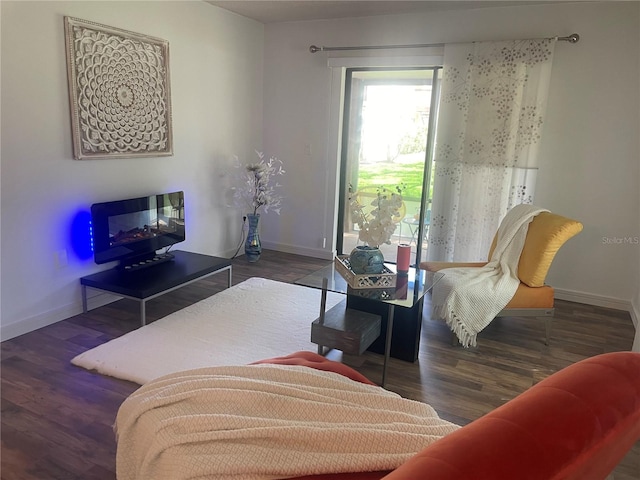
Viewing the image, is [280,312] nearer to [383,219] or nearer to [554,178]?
[383,219]

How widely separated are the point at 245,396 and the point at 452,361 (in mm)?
1905

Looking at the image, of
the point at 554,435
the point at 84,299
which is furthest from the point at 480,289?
the point at 84,299

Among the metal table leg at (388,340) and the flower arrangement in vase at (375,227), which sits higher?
the flower arrangement in vase at (375,227)

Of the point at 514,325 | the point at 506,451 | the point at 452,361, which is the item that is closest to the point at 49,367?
the point at 452,361

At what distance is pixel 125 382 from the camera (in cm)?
264

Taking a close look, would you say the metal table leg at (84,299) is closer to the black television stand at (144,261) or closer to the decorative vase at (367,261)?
the black television stand at (144,261)

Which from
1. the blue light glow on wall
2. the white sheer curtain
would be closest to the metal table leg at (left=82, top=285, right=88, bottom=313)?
the blue light glow on wall

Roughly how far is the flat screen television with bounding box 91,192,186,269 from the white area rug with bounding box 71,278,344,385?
1.99 ft

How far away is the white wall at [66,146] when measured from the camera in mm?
2963

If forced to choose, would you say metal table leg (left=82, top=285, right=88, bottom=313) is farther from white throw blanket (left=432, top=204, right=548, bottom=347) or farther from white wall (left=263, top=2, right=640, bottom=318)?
white wall (left=263, top=2, right=640, bottom=318)

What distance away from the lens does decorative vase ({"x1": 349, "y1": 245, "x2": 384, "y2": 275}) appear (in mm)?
2836

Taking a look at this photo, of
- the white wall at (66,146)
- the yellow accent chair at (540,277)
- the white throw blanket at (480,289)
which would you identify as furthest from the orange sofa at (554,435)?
the white wall at (66,146)

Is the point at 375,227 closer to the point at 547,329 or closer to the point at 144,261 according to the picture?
the point at 547,329

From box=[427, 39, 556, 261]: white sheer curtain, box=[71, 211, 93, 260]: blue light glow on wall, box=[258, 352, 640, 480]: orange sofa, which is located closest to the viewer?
box=[258, 352, 640, 480]: orange sofa
